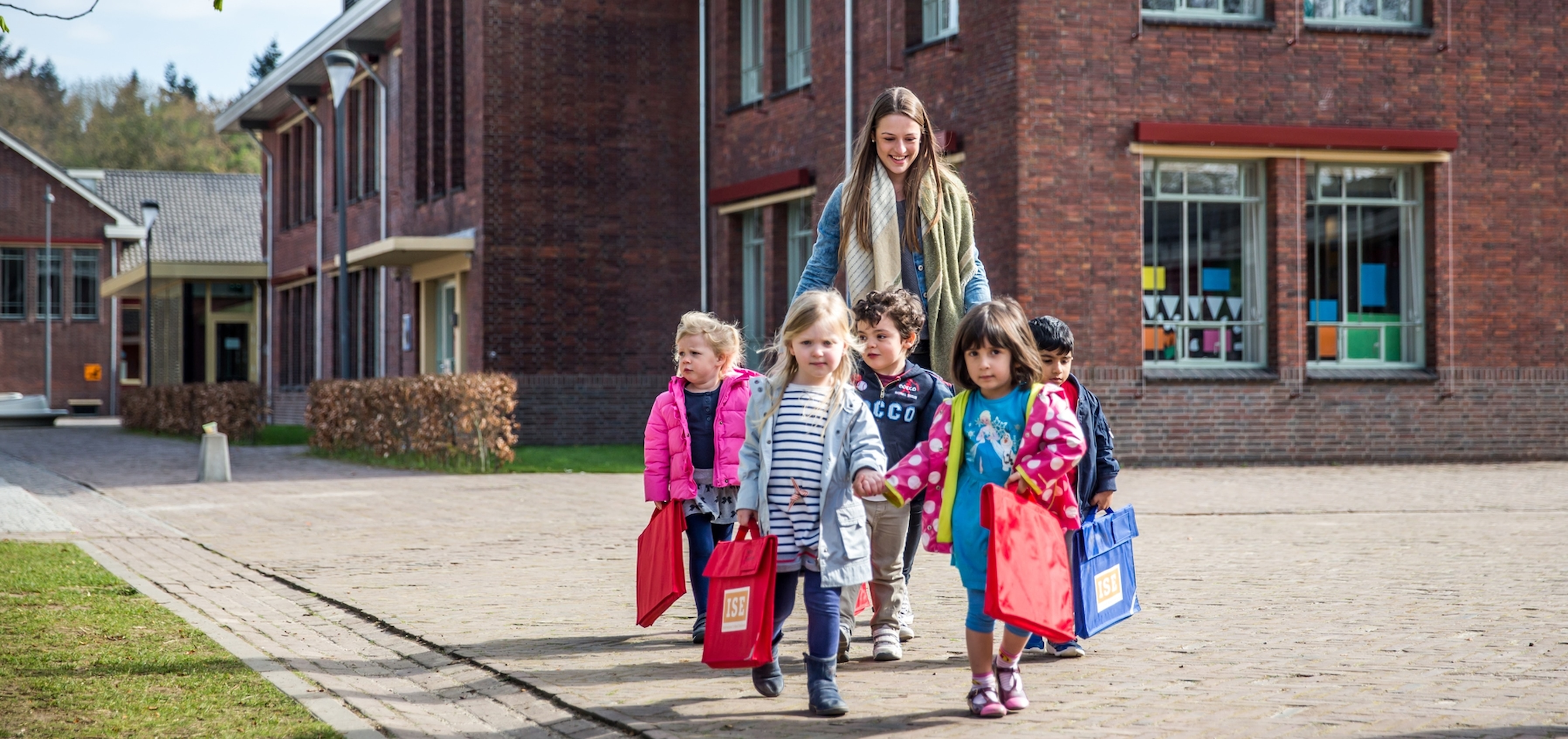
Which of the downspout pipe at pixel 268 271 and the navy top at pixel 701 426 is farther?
the downspout pipe at pixel 268 271

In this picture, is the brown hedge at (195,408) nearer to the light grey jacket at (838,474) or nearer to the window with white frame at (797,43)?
the window with white frame at (797,43)

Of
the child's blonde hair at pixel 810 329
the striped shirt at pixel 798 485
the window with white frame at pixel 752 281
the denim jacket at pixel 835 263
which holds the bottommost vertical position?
the striped shirt at pixel 798 485

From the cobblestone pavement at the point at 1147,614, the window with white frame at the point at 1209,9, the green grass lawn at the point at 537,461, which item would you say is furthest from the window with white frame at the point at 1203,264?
the green grass lawn at the point at 537,461

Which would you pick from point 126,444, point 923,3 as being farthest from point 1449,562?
point 126,444

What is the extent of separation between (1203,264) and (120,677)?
13583mm

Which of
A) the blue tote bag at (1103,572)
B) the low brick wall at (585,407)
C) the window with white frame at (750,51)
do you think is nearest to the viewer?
the blue tote bag at (1103,572)

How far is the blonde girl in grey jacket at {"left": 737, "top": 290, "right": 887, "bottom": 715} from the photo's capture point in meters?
4.78

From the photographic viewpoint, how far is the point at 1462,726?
14.4 feet

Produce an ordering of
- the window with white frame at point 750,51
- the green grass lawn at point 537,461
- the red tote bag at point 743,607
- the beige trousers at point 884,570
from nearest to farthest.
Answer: the red tote bag at point 743,607 < the beige trousers at point 884,570 < the green grass lawn at point 537,461 < the window with white frame at point 750,51

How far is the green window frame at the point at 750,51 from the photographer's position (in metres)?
21.7

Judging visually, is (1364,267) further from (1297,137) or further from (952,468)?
(952,468)

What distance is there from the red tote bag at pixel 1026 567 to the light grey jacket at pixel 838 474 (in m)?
0.41

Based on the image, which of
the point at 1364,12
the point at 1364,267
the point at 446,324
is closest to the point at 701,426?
the point at 1364,267

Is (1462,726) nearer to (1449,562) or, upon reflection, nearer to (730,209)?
(1449,562)
